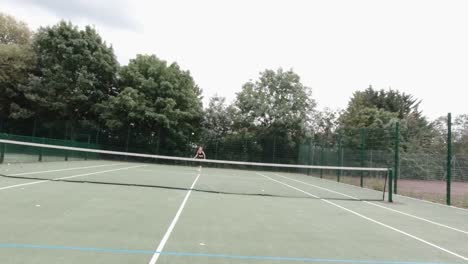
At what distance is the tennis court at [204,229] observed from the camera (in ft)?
18.8

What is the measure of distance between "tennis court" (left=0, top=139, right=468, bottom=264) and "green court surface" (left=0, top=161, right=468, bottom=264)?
0.02m

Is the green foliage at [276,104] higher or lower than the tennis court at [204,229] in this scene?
higher

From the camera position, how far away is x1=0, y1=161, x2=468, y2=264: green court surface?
18.7ft

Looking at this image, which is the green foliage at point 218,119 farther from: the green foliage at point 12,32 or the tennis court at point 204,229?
the tennis court at point 204,229

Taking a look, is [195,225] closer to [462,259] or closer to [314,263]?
[314,263]

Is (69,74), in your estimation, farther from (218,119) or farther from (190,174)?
(190,174)

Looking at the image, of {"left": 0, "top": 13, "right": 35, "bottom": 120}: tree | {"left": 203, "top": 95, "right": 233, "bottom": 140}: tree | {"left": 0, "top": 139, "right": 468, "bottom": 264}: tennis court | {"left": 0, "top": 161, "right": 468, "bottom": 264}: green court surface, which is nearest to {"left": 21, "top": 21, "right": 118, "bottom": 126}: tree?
{"left": 0, "top": 13, "right": 35, "bottom": 120}: tree

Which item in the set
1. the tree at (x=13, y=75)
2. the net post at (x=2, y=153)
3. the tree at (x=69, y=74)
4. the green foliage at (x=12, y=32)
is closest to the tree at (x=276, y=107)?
the tree at (x=69, y=74)

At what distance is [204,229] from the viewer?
754cm

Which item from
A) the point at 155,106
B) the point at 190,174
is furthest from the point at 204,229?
the point at 155,106

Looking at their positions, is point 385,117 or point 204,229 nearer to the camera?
point 204,229

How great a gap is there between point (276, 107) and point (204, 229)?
33.1 m

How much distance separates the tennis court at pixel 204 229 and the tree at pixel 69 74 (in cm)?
2588

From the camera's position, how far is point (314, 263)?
570 cm
